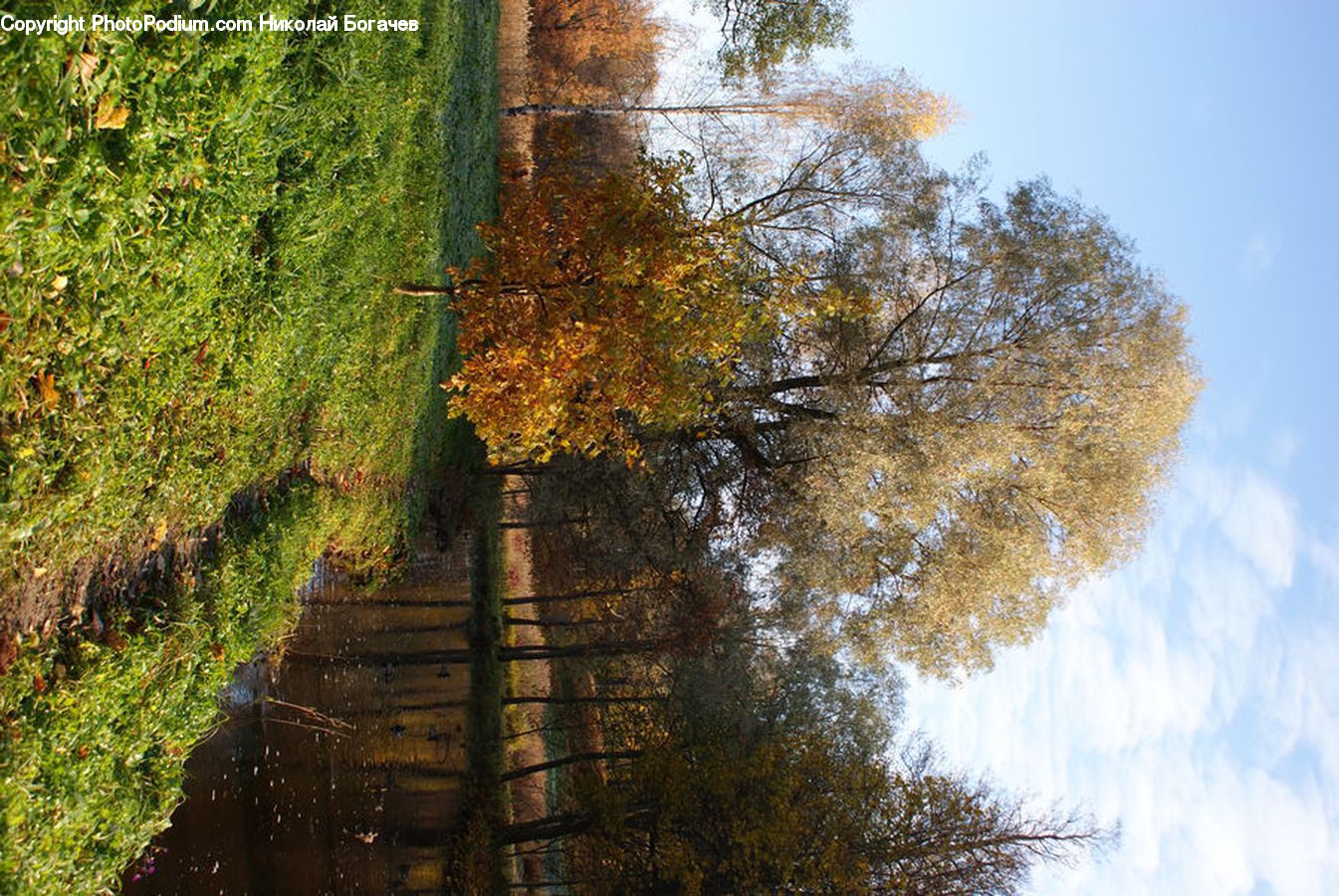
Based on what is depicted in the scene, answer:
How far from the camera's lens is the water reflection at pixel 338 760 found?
10758 mm

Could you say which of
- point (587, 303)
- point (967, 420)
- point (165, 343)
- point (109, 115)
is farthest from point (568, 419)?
point (967, 420)

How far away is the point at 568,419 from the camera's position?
1254cm

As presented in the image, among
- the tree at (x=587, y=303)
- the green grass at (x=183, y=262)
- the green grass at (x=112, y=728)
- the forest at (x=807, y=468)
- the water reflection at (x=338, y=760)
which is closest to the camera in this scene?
the green grass at (x=183, y=262)

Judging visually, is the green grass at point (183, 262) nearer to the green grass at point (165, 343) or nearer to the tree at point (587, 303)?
the green grass at point (165, 343)

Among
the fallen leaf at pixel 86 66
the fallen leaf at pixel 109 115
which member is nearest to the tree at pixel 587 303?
the fallen leaf at pixel 109 115

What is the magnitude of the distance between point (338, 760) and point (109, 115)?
40.5ft

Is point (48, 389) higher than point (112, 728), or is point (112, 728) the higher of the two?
point (48, 389)

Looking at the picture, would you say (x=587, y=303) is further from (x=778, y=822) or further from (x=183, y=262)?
(x=778, y=822)

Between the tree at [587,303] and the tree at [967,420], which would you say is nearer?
the tree at [587,303]

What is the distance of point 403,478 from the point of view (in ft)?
51.1

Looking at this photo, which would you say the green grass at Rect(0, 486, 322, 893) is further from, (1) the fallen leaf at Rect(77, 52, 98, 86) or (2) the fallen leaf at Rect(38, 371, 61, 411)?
(1) the fallen leaf at Rect(77, 52, 98, 86)

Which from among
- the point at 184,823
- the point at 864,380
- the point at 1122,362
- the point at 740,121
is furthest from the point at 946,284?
the point at 184,823

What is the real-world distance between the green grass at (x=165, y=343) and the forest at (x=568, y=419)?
37 millimetres

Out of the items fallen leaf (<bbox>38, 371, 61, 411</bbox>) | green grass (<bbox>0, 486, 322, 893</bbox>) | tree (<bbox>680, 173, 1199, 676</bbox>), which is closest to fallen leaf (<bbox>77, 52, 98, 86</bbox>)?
fallen leaf (<bbox>38, 371, 61, 411</bbox>)
